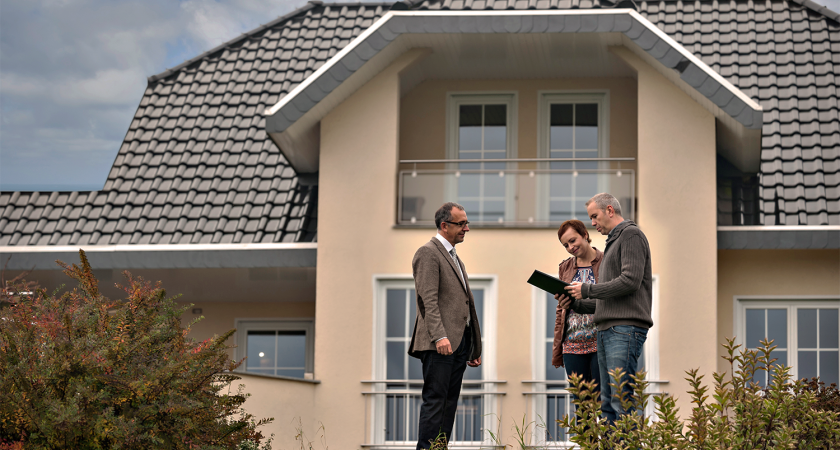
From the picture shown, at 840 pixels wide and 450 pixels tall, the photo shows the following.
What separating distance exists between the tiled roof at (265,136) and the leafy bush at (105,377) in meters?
6.10

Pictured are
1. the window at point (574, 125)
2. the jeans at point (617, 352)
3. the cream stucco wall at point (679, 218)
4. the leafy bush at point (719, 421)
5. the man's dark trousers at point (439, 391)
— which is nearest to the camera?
the leafy bush at point (719, 421)

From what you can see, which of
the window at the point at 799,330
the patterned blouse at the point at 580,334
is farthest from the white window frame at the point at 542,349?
the patterned blouse at the point at 580,334

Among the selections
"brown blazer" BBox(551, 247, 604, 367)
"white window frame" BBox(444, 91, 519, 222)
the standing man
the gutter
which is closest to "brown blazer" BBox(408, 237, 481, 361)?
"brown blazer" BBox(551, 247, 604, 367)

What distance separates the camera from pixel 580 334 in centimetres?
635

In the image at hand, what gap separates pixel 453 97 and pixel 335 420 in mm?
4864

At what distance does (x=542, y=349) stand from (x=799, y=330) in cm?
369

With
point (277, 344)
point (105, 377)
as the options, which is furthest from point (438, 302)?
point (277, 344)

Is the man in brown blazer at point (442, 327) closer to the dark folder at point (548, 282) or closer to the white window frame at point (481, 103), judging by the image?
the dark folder at point (548, 282)

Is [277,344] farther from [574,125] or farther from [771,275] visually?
→ [771,275]

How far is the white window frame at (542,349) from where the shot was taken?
1019cm

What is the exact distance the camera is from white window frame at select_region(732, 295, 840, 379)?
1142 centimetres

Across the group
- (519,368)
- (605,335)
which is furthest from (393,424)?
(605,335)

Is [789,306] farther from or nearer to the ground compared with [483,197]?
nearer to the ground

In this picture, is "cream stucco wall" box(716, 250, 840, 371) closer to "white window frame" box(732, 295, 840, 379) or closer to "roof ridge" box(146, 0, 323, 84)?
"white window frame" box(732, 295, 840, 379)
